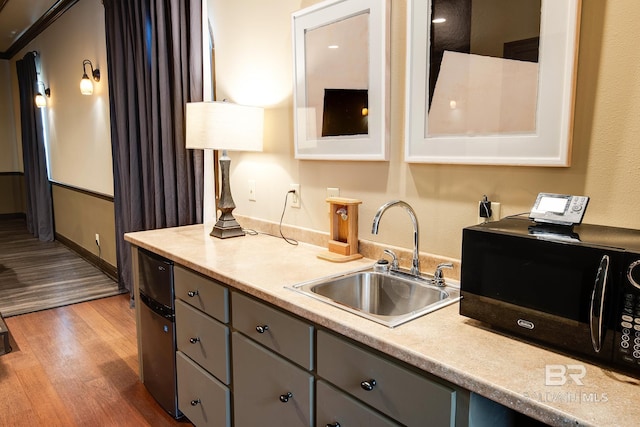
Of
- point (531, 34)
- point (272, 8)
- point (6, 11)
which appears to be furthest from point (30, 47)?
point (531, 34)

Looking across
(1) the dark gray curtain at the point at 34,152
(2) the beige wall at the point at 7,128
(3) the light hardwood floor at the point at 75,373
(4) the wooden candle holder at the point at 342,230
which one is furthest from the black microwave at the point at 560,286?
(2) the beige wall at the point at 7,128

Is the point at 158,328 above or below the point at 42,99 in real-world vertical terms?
below

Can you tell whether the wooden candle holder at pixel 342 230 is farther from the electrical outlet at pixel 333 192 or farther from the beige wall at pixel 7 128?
the beige wall at pixel 7 128

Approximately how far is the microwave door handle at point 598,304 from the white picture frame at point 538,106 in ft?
1.53

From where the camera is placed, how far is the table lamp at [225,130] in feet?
7.34

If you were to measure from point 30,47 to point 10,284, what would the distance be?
384cm

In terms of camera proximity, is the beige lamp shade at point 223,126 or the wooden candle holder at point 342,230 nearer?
the wooden candle holder at point 342,230

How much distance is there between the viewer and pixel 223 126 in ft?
7.39

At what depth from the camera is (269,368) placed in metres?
1.54

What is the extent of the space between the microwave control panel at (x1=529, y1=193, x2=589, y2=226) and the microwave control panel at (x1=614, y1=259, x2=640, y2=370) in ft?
0.77

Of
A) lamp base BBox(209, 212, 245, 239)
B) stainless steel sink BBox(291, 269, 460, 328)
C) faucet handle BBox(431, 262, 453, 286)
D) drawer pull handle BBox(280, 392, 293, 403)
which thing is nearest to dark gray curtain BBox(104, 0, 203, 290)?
lamp base BBox(209, 212, 245, 239)

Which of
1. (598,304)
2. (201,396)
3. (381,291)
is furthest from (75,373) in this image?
(598,304)

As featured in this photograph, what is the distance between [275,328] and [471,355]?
0.68 meters

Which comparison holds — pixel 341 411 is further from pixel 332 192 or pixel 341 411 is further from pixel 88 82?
pixel 88 82
